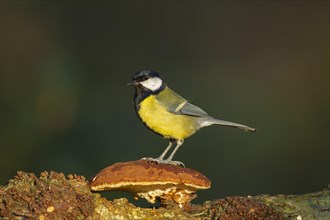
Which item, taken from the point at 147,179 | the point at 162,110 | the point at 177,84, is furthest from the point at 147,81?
the point at 177,84

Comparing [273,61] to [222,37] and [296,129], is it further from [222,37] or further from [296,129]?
[296,129]

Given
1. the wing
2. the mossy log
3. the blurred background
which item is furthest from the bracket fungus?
the blurred background

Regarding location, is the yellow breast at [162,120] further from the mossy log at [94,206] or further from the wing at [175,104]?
the mossy log at [94,206]

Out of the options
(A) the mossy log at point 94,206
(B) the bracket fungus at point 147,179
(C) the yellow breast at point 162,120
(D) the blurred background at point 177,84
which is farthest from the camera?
(D) the blurred background at point 177,84

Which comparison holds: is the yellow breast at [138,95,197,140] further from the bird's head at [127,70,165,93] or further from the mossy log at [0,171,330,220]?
the mossy log at [0,171,330,220]

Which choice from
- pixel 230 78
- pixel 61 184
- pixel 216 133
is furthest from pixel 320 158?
pixel 61 184

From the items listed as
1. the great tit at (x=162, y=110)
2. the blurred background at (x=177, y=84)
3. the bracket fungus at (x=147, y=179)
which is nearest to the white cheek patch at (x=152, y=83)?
the great tit at (x=162, y=110)

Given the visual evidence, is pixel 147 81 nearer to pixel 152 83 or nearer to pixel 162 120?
pixel 152 83
